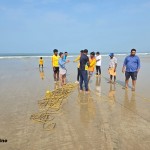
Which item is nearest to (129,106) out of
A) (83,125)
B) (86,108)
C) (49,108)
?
(86,108)

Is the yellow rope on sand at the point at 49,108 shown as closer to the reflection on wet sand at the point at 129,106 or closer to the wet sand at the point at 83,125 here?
the wet sand at the point at 83,125

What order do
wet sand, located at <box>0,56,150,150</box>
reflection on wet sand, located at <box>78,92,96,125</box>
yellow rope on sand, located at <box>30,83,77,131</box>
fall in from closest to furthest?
wet sand, located at <box>0,56,150,150</box> < yellow rope on sand, located at <box>30,83,77,131</box> < reflection on wet sand, located at <box>78,92,96,125</box>

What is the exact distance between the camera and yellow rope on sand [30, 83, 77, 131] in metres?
5.57

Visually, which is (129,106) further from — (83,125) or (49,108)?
(49,108)

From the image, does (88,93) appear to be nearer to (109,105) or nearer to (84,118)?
(109,105)

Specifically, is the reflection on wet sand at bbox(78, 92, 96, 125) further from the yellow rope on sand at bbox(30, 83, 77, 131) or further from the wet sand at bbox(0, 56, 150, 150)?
the yellow rope on sand at bbox(30, 83, 77, 131)

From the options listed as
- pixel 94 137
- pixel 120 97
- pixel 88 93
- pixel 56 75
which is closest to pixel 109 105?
pixel 120 97

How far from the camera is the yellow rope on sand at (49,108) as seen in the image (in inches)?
219

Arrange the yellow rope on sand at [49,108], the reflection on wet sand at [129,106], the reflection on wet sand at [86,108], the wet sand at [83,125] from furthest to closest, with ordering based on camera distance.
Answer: the reflection on wet sand at [129,106]
the reflection on wet sand at [86,108]
the yellow rope on sand at [49,108]
the wet sand at [83,125]

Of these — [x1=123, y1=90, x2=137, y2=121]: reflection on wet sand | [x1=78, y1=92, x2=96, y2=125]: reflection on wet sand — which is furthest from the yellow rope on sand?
[x1=123, y1=90, x2=137, y2=121]: reflection on wet sand

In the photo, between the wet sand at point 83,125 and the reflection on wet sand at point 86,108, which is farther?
the reflection on wet sand at point 86,108

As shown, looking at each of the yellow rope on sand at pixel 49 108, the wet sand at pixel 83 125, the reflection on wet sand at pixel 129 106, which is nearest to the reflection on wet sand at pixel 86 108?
the wet sand at pixel 83 125

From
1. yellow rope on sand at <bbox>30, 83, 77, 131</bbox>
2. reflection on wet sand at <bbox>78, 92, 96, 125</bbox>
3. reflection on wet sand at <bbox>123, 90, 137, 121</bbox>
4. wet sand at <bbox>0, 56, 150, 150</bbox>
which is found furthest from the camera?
reflection on wet sand at <bbox>123, 90, 137, 121</bbox>

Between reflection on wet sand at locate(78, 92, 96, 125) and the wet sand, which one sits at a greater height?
reflection on wet sand at locate(78, 92, 96, 125)
